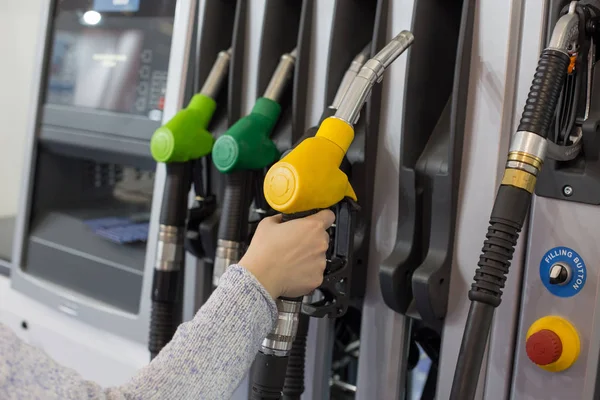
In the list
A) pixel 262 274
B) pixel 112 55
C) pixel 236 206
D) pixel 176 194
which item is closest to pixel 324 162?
pixel 262 274

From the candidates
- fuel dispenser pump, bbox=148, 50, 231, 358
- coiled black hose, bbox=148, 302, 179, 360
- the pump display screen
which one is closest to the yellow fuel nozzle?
fuel dispenser pump, bbox=148, 50, 231, 358

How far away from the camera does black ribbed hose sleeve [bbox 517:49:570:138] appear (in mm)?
620

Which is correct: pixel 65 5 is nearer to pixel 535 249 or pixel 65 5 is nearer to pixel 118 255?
pixel 118 255

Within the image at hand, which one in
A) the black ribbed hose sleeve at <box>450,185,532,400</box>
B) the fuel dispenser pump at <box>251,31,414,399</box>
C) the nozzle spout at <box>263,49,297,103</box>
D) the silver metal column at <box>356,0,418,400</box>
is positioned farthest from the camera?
the nozzle spout at <box>263,49,297,103</box>

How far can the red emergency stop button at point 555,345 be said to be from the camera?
0.73 metres

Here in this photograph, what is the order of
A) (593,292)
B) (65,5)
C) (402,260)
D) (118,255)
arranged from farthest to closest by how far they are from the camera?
(65,5) < (118,255) < (402,260) < (593,292)

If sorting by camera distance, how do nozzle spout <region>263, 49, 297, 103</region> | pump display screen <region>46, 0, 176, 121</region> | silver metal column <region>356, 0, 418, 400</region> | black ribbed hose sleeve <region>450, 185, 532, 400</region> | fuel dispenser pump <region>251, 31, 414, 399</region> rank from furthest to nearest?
pump display screen <region>46, 0, 176, 121</region>, nozzle spout <region>263, 49, 297, 103</region>, silver metal column <region>356, 0, 418, 400</region>, fuel dispenser pump <region>251, 31, 414, 399</region>, black ribbed hose sleeve <region>450, 185, 532, 400</region>

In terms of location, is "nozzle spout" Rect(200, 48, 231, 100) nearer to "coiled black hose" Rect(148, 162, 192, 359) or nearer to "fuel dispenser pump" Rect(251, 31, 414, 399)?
"coiled black hose" Rect(148, 162, 192, 359)

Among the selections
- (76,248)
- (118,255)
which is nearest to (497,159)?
(118,255)

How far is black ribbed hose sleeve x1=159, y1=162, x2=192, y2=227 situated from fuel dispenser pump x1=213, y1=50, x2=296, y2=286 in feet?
0.40

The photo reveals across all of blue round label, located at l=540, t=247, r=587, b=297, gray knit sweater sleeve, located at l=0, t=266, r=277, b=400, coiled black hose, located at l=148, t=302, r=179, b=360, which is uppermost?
blue round label, located at l=540, t=247, r=587, b=297

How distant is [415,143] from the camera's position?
0.85m

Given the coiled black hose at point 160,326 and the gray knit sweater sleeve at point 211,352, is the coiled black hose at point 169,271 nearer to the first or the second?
the coiled black hose at point 160,326

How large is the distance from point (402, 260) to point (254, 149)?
26cm
